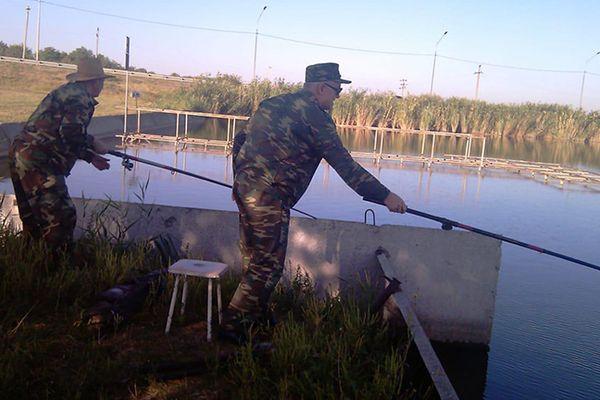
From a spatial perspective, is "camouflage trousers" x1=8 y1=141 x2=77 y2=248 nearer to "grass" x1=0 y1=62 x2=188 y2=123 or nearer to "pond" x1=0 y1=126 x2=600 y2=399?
"pond" x1=0 y1=126 x2=600 y2=399

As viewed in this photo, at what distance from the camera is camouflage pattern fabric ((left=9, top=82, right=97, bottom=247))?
4914 mm

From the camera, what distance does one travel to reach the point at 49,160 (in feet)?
16.2

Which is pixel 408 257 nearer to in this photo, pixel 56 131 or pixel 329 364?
pixel 329 364

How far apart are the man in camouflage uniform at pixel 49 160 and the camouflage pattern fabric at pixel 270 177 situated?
5.17ft

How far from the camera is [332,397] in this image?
125 inches

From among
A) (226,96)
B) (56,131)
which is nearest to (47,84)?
(226,96)

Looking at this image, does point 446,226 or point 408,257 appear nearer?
point 446,226

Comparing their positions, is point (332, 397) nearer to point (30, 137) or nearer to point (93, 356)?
point (93, 356)

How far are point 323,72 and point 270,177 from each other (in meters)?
0.87

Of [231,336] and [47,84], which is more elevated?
[47,84]

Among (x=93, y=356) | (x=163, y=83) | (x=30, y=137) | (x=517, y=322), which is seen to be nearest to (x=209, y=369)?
(x=93, y=356)

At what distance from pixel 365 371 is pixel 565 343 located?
2.80 meters

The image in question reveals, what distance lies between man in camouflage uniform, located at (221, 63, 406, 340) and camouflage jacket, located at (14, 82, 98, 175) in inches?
59.0

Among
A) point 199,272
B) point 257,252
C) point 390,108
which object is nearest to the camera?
point 199,272
